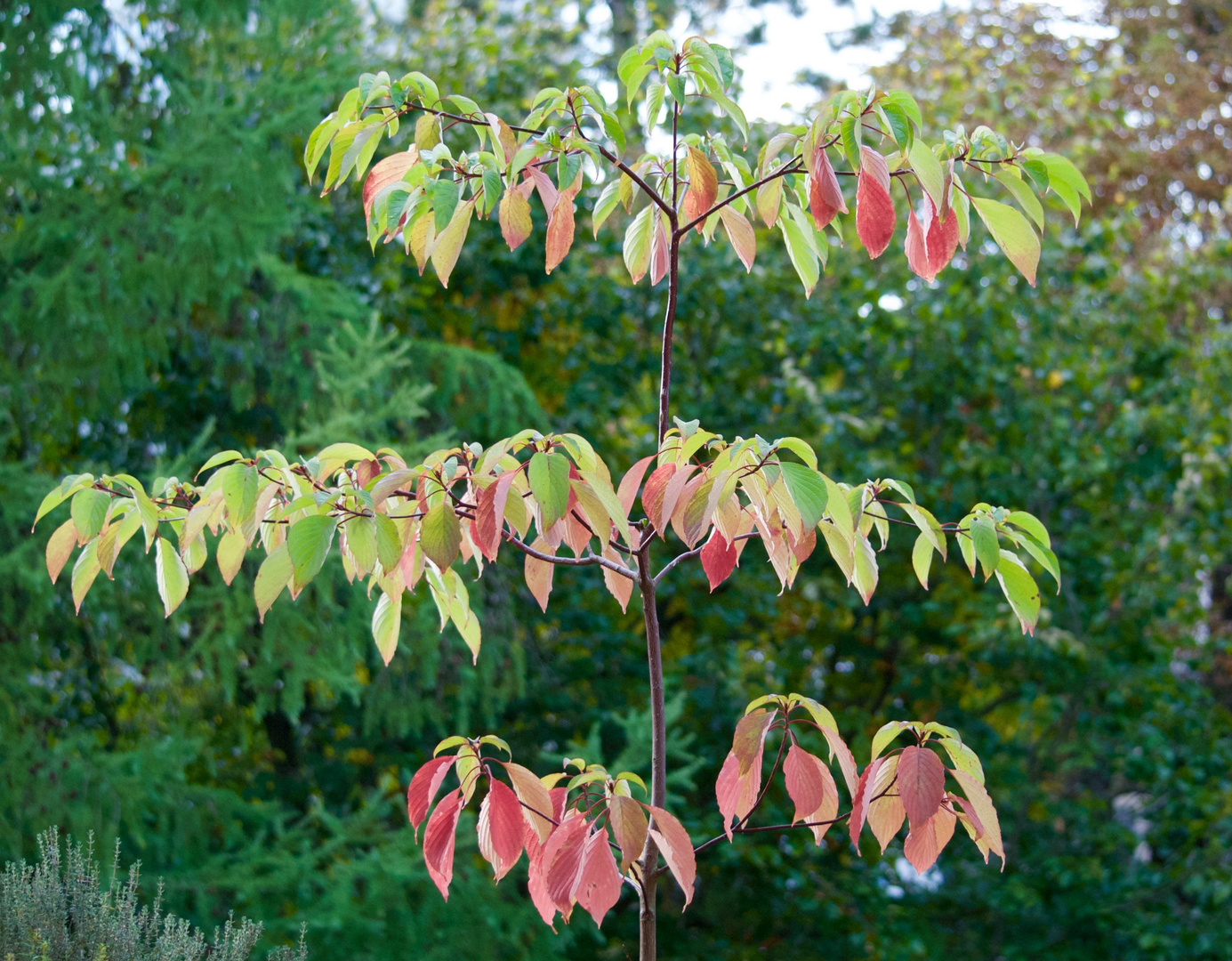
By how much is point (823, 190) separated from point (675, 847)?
2.29ft

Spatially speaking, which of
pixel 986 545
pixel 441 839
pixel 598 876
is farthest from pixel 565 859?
pixel 986 545

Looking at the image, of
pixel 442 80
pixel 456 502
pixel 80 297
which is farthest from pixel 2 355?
pixel 456 502

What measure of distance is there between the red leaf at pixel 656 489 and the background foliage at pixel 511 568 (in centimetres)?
223

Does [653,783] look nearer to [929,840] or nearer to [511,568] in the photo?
[929,840]

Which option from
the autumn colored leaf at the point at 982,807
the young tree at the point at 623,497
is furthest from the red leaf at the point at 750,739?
the autumn colored leaf at the point at 982,807

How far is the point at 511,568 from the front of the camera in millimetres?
4617

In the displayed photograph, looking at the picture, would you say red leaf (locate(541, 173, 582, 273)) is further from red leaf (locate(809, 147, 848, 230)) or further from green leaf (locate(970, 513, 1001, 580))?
green leaf (locate(970, 513, 1001, 580))

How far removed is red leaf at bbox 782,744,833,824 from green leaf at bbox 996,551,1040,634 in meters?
0.28

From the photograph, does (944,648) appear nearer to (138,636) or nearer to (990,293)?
(990,293)

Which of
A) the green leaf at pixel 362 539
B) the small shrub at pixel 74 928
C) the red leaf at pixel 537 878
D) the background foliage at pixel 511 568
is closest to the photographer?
the green leaf at pixel 362 539

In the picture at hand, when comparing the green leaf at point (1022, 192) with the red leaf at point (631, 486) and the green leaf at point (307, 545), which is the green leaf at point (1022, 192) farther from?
the green leaf at point (307, 545)

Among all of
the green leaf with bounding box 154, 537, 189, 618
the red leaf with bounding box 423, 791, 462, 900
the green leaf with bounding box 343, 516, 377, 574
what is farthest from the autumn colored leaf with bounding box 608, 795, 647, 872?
the green leaf with bounding box 154, 537, 189, 618

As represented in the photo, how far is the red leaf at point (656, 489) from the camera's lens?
3.90 ft

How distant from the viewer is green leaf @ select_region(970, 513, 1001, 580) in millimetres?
1193
